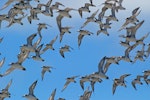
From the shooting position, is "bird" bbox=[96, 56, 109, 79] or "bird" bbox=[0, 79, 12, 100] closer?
"bird" bbox=[96, 56, 109, 79]

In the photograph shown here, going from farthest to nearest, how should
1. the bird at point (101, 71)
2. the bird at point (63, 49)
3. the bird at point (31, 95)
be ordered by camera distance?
1. the bird at point (63, 49)
2. the bird at point (31, 95)
3. the bird at point (101, 71)

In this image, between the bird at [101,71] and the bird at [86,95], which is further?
the bird at [86,95]

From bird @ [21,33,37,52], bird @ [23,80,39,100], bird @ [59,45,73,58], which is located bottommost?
bird @ [23,80,39,100]

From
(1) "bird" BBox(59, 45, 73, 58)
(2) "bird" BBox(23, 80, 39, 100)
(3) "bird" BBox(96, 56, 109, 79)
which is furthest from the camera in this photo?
(1) "bird" BBox(59, 45, 73, 58)

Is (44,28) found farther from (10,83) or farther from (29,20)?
(10,83)

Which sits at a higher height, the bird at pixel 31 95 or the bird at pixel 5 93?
the bird at pixel 5 93

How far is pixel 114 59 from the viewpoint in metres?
67.9

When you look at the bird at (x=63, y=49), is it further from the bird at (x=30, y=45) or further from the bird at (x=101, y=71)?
the bird at (x=30, y=45)

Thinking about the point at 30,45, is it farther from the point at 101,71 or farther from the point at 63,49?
the point at 63,49

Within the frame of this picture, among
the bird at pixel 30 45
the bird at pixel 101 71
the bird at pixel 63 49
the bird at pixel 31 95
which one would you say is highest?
the bird at pixel 63 49

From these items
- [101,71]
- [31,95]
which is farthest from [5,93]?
[101,71]

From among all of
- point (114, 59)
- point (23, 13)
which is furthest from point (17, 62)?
point (114, 59)

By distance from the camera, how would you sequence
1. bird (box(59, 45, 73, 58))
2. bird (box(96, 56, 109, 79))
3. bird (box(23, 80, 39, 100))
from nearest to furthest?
bird (box(96, 56, 109, 79))
bird (box(23, 80, 39, 100))
bird (box(59, 45, 73, 58))

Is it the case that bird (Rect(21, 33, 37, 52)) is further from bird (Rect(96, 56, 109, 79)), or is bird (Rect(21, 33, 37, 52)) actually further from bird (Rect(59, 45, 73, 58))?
bird (Rect(59, 45, 73, 58))
